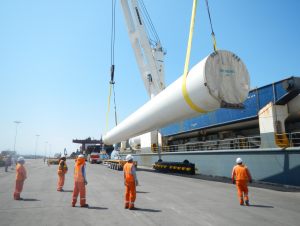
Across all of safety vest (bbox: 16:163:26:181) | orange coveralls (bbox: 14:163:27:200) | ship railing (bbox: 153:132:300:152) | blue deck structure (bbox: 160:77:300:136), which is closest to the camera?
orange coveralls (bbox: 14:163:27:200)

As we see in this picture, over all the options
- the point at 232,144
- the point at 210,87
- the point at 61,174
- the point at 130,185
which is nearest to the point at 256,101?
the point at 232,144

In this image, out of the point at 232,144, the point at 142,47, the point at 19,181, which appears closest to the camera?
the point at 19,181

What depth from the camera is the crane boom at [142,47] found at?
85.1ft

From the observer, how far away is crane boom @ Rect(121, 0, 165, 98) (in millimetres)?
25938

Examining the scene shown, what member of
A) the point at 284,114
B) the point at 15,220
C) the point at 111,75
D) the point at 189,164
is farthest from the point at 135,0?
the point at 15,220

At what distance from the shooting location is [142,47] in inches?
1047

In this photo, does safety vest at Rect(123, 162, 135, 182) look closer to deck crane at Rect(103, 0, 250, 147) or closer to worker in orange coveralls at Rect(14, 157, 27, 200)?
deck crane at Rect(103, 0, 250, 147)

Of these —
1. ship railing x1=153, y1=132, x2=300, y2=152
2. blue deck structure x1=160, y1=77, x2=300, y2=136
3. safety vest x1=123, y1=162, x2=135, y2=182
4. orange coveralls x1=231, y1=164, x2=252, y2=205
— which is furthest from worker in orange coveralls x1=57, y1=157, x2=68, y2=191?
ship railing x1=153, y1=132, x2=300, y2=152

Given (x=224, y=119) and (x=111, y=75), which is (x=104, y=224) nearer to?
(x=224, y=119)

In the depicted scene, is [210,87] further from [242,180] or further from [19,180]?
[19,180]

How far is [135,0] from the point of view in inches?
1008

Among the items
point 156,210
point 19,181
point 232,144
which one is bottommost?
point 156,210

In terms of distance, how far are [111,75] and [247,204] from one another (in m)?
29.0

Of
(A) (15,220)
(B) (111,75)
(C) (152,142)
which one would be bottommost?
(A) (15,220)
